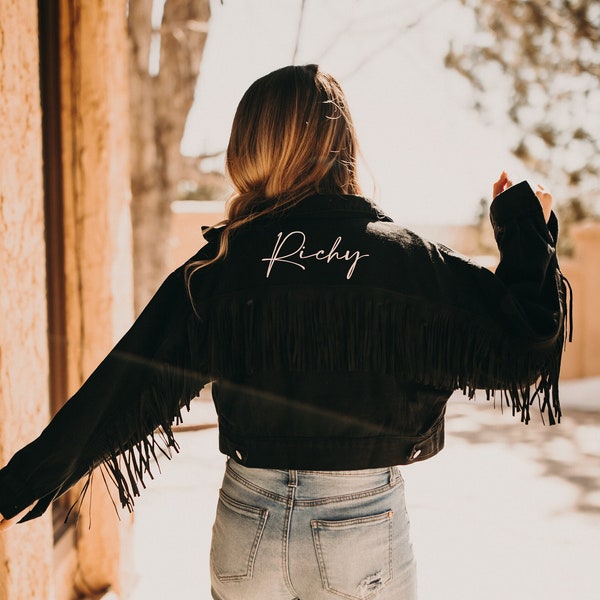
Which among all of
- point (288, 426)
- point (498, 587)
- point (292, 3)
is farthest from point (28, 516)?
point (292, 3)

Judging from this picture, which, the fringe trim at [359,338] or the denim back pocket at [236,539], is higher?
the fringe trim at [359,338]

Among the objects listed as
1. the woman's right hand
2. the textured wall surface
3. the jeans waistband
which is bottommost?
the textured wall surface

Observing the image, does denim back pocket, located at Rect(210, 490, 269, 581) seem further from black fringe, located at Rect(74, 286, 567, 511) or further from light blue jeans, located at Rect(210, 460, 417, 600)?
black fringe, located at Rect(74, 286, 567, 511)

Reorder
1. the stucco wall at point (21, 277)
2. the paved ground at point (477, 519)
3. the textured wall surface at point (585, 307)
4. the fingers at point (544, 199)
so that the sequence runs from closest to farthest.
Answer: the fingers at point (544, 199) < the stucco wall at point (21, 277) < the paved ground at point (477, 519) < the textured wall surface at point (585, 307)

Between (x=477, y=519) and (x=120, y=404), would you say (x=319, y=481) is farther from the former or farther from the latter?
(x=477, y=519)

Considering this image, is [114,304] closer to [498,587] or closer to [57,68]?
[57,68]

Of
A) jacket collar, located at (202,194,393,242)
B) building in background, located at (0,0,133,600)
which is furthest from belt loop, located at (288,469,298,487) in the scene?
building in background, located at (0,0,133,600)

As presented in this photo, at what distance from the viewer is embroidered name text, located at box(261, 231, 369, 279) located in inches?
57.2

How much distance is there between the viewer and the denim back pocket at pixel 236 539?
4.68ft

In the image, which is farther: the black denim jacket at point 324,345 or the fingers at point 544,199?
the fingers at point 544,199

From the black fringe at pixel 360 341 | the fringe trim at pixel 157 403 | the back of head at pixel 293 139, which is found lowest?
the fringe trim at pixel 157 403

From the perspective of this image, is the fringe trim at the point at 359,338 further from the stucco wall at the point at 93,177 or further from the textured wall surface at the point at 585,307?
the textured wall surface at the point at 585,307

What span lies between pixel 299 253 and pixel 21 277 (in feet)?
2.73

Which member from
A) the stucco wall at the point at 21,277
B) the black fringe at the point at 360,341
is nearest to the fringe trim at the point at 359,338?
the black fringe at the point at 360,341
